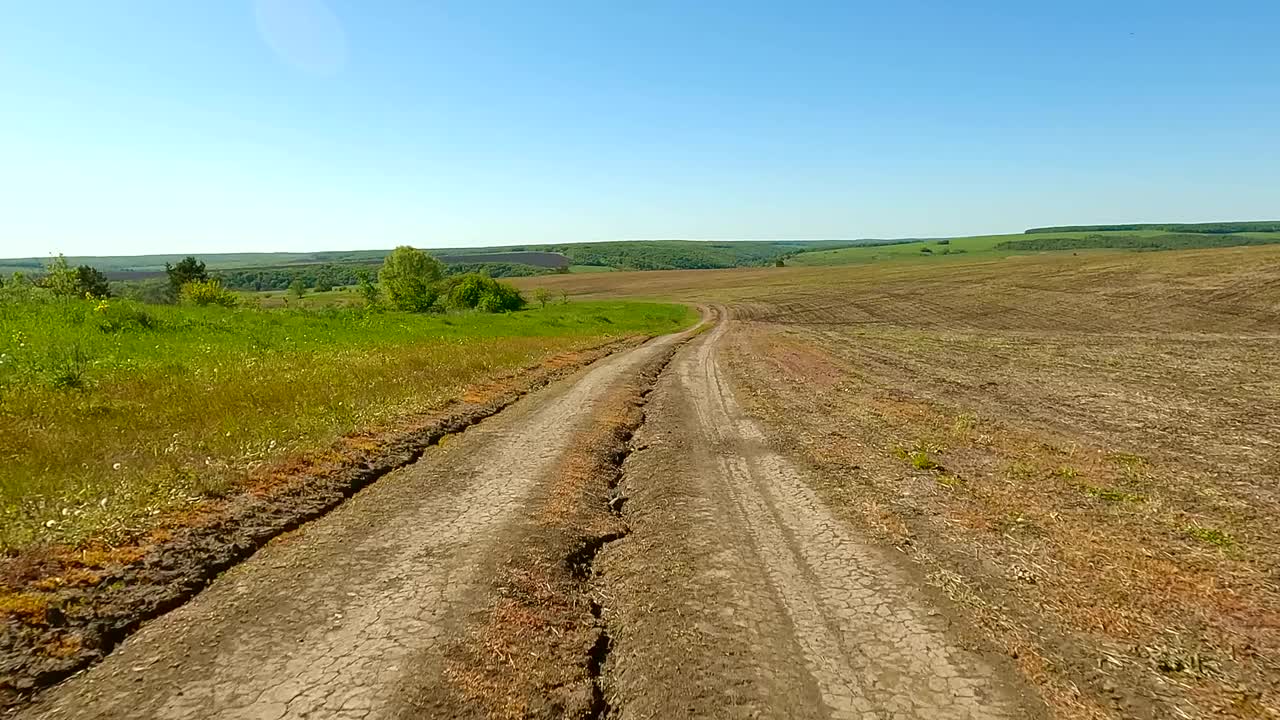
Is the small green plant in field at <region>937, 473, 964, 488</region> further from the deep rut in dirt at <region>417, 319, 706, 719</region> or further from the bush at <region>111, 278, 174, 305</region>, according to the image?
the bush at <region>111, 278, 174, 305</region>

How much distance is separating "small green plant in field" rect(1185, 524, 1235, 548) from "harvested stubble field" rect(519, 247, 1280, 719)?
0.10 feet

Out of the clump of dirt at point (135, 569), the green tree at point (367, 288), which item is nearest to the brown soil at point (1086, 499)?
the clump of dirt at point (135, 569)

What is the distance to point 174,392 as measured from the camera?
1409 cm

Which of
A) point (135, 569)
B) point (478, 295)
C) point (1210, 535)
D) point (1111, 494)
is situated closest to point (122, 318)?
point (135, 569)

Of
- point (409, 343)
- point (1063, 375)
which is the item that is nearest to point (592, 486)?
point (1063, 375)

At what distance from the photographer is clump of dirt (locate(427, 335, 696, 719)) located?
461cm

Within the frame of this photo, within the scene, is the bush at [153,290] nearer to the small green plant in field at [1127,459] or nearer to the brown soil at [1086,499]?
the brown soil at [1086,499]

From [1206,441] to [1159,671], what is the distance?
928cm

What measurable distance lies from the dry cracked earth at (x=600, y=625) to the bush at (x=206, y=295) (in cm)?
6165

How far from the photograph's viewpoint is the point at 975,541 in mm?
7422

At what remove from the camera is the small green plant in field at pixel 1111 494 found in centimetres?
872

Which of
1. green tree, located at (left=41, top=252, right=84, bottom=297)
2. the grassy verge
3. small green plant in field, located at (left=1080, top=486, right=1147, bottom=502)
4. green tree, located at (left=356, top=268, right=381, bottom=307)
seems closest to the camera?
the grassy verge

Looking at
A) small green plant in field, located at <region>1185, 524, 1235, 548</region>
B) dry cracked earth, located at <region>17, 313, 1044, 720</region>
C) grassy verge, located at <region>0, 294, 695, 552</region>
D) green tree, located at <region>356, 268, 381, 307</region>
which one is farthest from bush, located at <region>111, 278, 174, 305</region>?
small green plant in field, located at <region>1185, 524, 1235, 548</region>

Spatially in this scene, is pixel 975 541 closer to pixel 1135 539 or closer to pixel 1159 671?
pixel 1135 539
